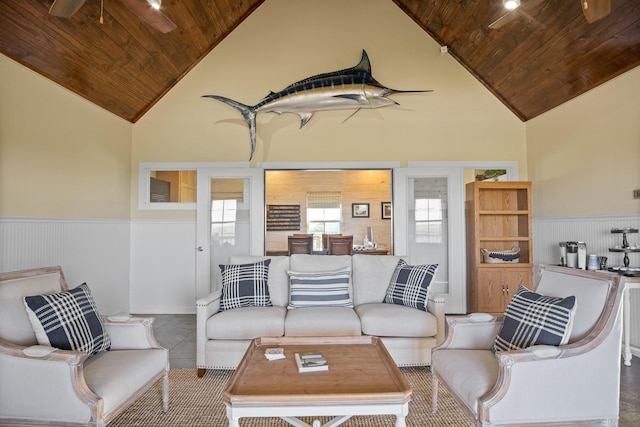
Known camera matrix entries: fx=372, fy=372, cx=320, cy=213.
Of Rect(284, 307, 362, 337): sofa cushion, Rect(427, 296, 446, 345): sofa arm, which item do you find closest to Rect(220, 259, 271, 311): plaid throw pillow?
Rect(284, 307, 362, 337): sofa cushion

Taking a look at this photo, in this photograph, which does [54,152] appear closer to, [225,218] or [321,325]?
[225,218]

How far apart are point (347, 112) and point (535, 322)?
367cm

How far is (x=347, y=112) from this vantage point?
493cm

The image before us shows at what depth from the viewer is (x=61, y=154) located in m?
3.64

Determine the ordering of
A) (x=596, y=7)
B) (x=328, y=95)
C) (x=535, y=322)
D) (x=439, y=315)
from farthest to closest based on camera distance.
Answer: (x=328, y=95) → (x=439, y=315) → (x=596, y=7) → (x=535, y=322)

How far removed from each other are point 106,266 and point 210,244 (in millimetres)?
1206

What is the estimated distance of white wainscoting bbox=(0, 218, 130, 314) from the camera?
10.3ft

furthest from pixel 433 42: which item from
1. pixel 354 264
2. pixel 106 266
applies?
pixel 106 266

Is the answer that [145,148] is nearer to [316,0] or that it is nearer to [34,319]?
[316,0]

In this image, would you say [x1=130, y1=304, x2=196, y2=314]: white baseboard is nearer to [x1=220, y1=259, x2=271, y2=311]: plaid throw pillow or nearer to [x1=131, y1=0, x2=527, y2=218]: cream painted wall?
[x1=131, y1=0, x2=527, y2=218]: cream painted wall

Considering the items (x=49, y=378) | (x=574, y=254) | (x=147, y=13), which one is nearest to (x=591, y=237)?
(x=574, y=254)

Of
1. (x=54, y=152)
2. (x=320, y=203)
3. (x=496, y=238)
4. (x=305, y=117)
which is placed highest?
(x=305, y=117)

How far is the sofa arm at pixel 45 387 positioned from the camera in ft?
5.35

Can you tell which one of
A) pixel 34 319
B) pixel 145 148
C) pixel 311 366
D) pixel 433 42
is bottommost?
pixel 311 366
